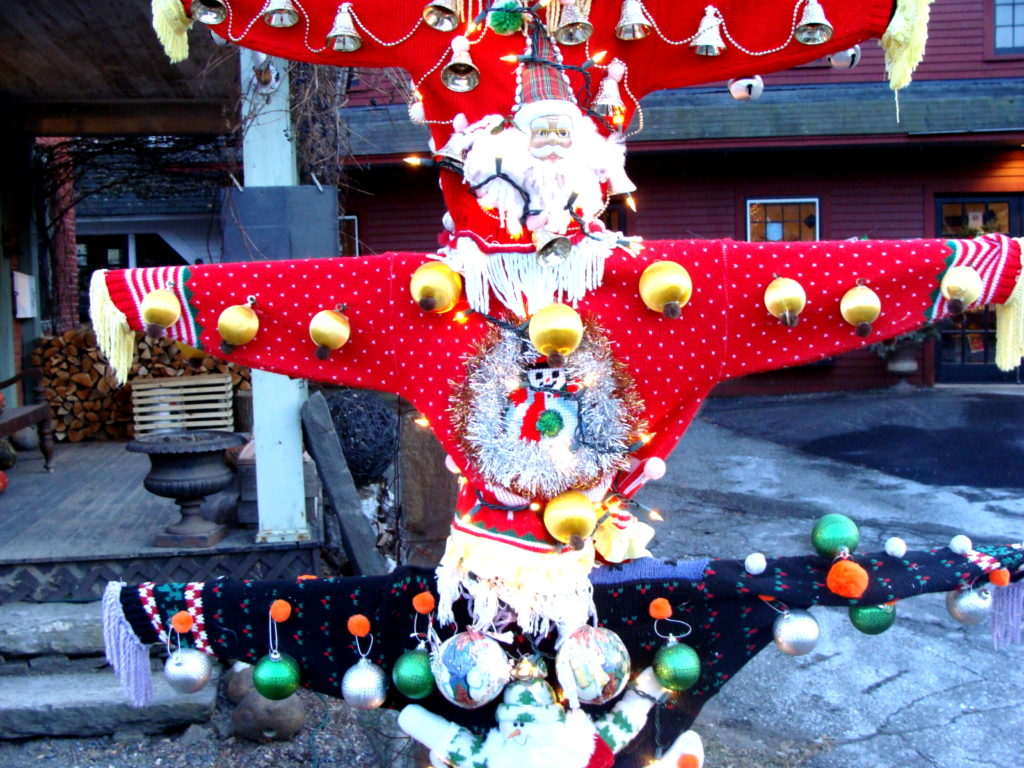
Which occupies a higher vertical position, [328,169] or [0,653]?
[328,169]

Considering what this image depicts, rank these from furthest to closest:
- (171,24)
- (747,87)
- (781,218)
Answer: (781,218), (747,87), (171,24)

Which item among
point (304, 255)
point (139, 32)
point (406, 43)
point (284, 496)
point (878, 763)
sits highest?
point (139, 32)

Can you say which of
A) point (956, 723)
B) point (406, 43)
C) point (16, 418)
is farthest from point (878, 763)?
point (16, 418)

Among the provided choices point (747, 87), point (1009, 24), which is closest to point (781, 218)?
point (1009, 24)

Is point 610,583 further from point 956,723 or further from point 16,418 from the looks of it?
point 16,418

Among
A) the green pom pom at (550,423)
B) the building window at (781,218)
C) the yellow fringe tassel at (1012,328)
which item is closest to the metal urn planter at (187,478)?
the green pom pom at (550,423)

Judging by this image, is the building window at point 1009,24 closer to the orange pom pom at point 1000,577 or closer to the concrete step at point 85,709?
the orange pom pom at point 1000,577

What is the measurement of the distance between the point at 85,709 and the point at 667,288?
2866 mm

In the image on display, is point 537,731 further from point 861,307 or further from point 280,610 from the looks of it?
point 861,307

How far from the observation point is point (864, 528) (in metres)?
6.05

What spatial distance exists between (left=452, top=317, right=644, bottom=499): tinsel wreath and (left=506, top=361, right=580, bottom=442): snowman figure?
0.01 m

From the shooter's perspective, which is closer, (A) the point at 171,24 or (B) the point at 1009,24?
(A) the point at 171,24

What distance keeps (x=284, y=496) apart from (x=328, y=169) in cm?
166

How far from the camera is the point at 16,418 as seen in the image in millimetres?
5523
